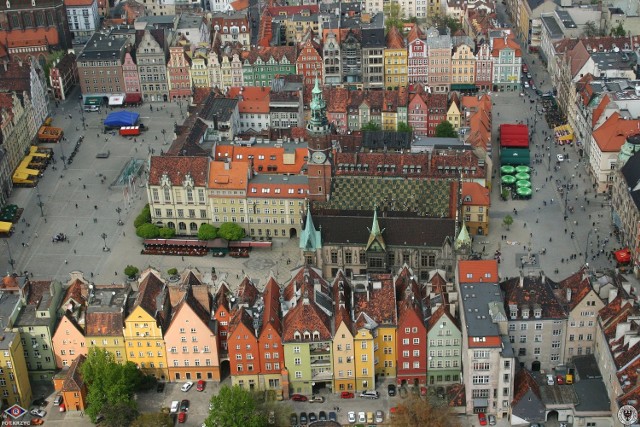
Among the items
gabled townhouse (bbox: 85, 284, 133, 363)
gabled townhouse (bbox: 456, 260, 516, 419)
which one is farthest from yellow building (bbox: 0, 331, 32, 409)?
gabled townhouse (bbox: 456, 260, 516, 419)

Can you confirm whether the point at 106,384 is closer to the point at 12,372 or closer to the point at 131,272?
the point at 12,372

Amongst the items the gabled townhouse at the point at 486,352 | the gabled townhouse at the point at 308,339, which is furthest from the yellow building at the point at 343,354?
the gabled townhouse at the point at 486,352

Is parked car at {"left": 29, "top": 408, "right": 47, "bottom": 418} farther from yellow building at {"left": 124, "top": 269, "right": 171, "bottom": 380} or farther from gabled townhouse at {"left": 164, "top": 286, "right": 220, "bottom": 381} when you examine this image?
gabled townhouse at {"left": 164, "top": 286, "right": 220, "bottom": 381}

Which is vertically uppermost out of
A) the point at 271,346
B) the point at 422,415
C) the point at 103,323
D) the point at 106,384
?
the point at 103,323

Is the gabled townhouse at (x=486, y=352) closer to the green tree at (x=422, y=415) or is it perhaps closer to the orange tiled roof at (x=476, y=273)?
the orange tiled roof at (x=476, y=273)

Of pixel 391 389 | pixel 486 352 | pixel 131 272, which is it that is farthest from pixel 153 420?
pixel 486 352

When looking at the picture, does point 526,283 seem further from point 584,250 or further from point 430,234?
point 584,250
